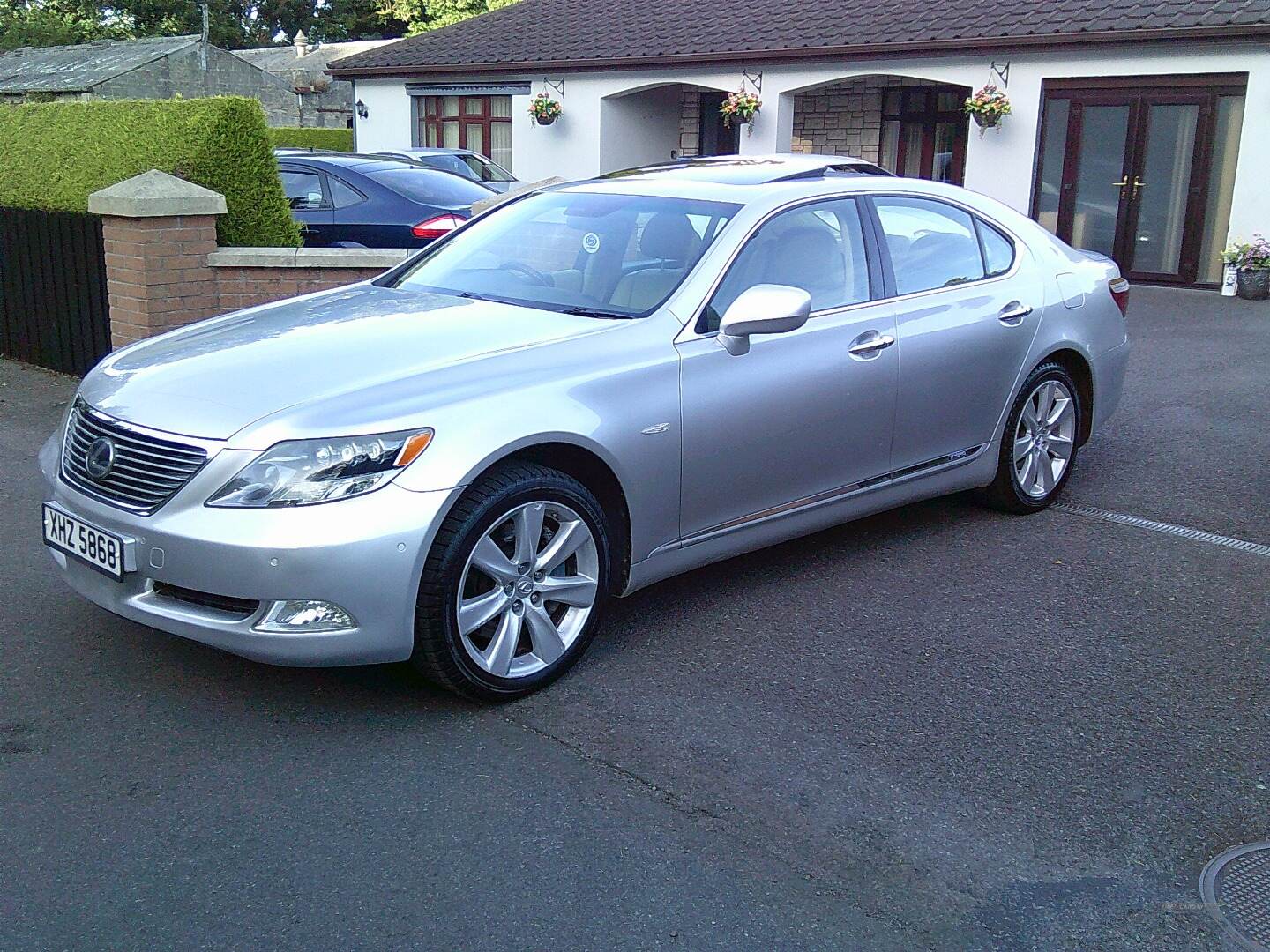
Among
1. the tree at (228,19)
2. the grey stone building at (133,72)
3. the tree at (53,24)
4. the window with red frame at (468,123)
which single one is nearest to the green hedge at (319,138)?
the grey stone building at (133,72)

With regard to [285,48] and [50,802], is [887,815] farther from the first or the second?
[285,48]

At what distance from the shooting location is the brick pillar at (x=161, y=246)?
841cm

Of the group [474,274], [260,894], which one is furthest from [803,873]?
[474,274]

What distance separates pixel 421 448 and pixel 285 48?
188 ft

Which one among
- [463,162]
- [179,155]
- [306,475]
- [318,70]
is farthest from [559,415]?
[318,70]

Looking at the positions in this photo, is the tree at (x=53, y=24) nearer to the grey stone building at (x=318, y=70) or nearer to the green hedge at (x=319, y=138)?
the grey stone building at (x=318, y=70)

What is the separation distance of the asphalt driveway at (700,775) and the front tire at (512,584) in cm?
14

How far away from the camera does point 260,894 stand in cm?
313

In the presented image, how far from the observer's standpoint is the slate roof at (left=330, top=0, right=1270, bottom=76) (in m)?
16.2

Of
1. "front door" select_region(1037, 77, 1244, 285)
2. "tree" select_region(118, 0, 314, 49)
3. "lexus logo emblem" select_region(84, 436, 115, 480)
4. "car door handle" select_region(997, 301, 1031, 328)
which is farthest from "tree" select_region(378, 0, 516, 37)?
"lexus logo emblem" select_region(84, 436, 115, 480)

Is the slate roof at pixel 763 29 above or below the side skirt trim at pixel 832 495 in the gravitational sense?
above

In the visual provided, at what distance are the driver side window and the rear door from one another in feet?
0.62

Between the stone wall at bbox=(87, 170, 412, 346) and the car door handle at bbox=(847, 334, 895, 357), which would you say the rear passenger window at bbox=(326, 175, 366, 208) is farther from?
the car door handle at bbox=(847, 334, 895, 357)

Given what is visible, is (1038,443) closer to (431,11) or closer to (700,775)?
(700,775)
